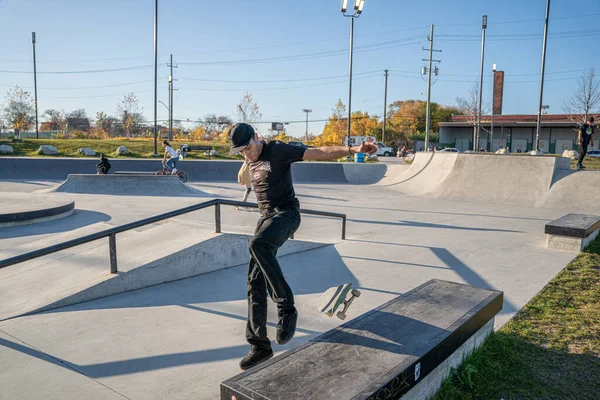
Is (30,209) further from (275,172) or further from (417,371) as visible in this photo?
(417,371)

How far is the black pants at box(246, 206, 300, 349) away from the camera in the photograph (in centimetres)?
314

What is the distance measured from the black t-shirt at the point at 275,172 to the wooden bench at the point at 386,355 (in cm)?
109

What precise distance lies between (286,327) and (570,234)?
607 cm

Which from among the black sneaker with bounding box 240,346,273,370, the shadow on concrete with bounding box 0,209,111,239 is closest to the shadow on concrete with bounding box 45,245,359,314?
the black sneaker with bounding box 240,346,273,370

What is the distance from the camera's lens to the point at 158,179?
608 inches

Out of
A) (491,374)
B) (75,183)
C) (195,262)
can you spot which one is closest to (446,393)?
(491,374)

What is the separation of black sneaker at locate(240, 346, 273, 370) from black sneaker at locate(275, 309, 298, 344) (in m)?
0.15

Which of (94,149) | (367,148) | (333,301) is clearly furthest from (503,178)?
(94,149)

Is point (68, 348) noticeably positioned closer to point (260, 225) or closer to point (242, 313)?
point (242, 313)

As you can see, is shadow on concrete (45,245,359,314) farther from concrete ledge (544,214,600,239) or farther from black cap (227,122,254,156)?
concrete ledge (544,214,600,239)

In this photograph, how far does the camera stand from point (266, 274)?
124 inches

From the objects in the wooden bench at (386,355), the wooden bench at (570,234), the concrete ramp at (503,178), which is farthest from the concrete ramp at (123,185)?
the wooden bench at (386,355)

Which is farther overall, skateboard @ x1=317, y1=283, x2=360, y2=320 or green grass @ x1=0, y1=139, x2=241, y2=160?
green grass @ x1=0, y1=139, x2=241, y2=160

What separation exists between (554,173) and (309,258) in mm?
11007
